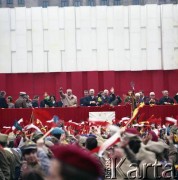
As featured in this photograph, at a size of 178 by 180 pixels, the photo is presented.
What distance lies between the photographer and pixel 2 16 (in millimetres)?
37656

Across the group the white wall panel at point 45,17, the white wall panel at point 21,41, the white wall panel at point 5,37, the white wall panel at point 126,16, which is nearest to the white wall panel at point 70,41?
the white wall panel at point 45,17

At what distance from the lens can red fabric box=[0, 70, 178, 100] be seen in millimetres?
38500

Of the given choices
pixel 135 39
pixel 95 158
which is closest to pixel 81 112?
pixel 135 39

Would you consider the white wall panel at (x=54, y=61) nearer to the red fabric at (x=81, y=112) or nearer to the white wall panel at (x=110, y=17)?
the white wall panel at (x=110, y=17)

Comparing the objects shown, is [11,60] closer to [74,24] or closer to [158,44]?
[74,24]

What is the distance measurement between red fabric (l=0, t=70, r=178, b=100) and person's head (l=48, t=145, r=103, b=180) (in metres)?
34.5

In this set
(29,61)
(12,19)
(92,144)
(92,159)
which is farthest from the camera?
(29,61)

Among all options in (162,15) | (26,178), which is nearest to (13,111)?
(162,15)

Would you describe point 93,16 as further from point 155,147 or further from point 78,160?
point 78,160

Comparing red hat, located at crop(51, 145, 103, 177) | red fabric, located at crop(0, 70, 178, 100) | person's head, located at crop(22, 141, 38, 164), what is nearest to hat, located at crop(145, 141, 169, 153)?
person's head, located at crop(22, 141, 38, 164)

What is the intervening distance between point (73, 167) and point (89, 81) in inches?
1382

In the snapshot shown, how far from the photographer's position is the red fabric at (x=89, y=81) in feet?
126

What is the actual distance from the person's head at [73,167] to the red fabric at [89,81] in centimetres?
3452

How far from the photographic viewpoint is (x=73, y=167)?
3.82 m
